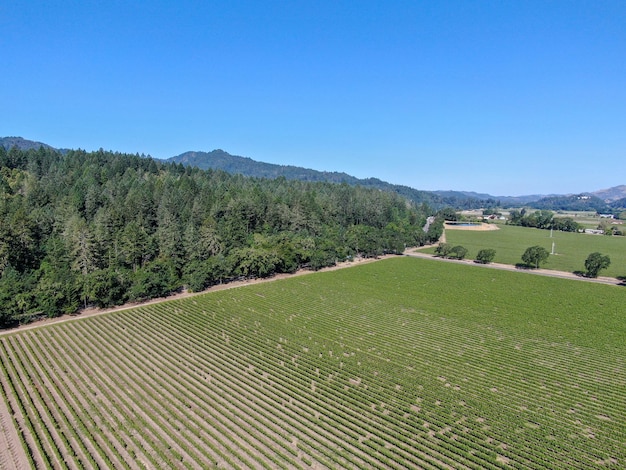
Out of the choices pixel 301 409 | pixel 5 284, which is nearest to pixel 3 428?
pixel 301 409

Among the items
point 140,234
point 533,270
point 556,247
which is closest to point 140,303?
point 140,234

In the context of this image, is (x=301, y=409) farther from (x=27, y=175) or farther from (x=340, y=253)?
(x=27, y=175)

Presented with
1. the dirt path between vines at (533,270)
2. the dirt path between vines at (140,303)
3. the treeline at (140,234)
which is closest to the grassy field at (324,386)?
the dirt path between vines at (140,303)

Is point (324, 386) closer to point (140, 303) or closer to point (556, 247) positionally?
point (140, 303)

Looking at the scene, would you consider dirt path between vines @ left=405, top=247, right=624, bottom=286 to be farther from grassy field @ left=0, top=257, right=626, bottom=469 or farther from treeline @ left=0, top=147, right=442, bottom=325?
grassy field @ left=0, top=257, right=626, bottom=469

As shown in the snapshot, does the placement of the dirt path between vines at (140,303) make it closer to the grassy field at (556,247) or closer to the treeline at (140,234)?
the treeline at (140,234)

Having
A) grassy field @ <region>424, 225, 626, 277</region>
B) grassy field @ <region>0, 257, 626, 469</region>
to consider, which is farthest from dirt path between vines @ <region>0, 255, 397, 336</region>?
grassy field @ <region>424, 225, 626, 277</region>

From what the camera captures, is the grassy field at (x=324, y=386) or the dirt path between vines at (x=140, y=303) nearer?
the grassy field at (x=324, y=386)
